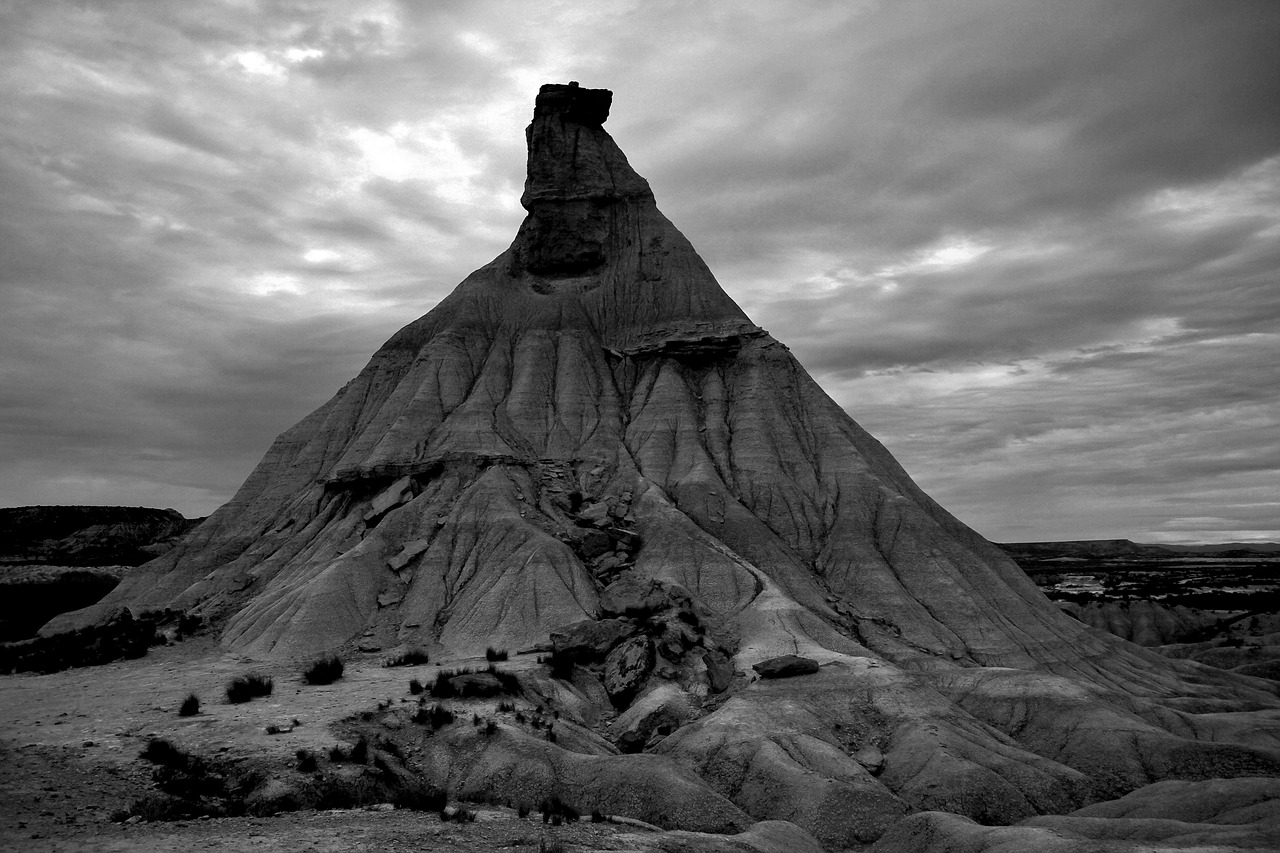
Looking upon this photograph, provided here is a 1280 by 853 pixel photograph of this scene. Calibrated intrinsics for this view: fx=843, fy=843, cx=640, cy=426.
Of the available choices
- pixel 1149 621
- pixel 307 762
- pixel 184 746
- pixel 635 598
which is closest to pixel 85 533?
pixel 635 598

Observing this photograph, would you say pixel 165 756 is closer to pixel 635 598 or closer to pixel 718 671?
pixel 718 671

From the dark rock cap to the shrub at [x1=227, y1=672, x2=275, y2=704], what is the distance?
60390mm

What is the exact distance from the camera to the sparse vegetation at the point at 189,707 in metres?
29.3

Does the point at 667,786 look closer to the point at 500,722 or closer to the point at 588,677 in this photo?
the point at 500,722

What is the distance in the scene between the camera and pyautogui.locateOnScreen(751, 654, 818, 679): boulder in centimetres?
3831

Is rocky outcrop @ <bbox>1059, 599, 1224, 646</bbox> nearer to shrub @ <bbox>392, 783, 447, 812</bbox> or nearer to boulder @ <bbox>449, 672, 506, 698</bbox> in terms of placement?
boulder @ <bbox>449, 672, 506, 698</bbox>

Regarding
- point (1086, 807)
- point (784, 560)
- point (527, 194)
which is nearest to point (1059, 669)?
point (784, 560)

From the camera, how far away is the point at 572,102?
7981 centimetres

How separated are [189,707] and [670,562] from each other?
92.1ft

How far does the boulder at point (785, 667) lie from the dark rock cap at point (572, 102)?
192 ft

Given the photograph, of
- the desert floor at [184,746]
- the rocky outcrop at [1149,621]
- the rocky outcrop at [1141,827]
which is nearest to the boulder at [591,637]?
the desert floor at [184,746]

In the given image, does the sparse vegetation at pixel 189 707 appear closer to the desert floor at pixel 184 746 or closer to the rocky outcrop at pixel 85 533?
the desert floor at pixel 184 746

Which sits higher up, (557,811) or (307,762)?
(307,762)

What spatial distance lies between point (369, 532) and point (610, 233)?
3803cm
